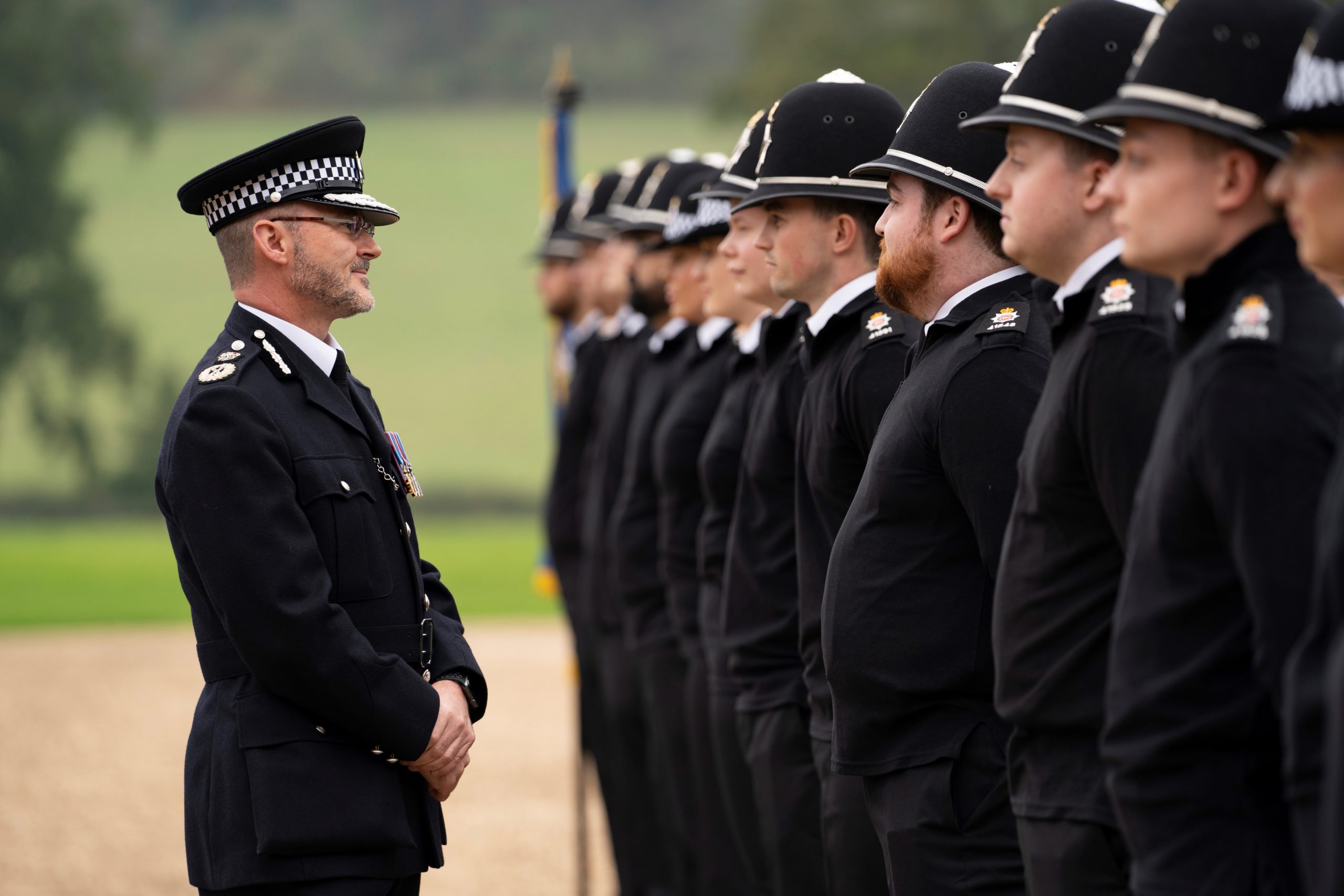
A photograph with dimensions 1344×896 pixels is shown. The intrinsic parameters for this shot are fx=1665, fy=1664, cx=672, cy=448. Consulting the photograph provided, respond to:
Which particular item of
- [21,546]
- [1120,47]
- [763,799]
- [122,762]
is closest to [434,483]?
[21,546]

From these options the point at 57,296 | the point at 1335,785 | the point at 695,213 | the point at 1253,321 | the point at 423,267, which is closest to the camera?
the point at 1335,785

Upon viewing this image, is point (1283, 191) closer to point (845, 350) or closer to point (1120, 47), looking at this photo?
point (1120, 47)

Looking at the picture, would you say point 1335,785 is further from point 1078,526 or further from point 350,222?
point 350,222

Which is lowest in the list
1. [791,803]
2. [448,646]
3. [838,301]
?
[791,803]

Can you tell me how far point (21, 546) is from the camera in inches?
758

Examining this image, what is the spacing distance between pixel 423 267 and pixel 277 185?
21.9 metres

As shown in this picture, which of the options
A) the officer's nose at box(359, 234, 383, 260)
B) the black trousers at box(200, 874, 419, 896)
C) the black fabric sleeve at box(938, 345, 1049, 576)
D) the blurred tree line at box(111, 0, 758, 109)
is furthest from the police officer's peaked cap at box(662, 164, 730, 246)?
the blurred tree line at box(111, 0, 758, 109)

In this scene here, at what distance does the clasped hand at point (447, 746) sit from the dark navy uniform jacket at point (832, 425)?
78 centimetres

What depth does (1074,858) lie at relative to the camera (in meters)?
2.49

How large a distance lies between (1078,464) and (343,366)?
1.67 meters

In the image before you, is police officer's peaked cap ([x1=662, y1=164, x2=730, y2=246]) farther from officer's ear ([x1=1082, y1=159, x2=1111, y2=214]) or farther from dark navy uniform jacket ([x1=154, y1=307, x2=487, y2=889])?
officer's ear ([x1=1082, y1=159, x2=1111, y2=214])

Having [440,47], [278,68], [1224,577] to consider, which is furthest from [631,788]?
[440,47]

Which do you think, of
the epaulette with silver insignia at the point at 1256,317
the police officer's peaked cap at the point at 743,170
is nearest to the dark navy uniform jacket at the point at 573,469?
the police officer's peaked cap at the point at 743,170

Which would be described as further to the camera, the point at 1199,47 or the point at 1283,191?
the point at 1199,47
